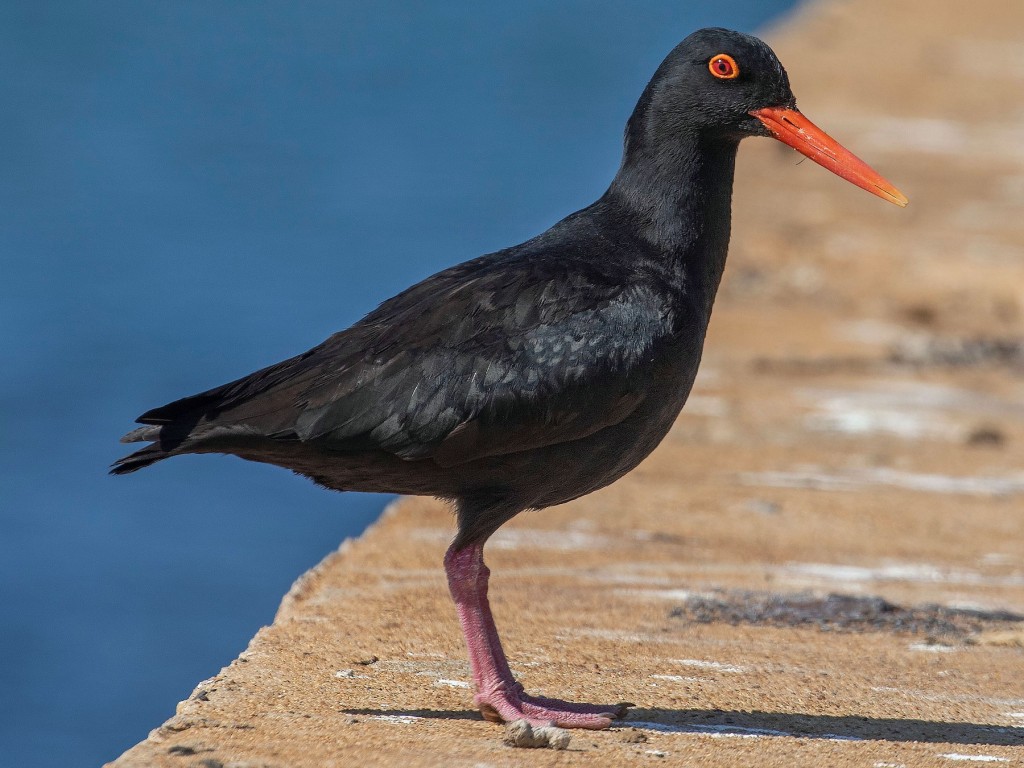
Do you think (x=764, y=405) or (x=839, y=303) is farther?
(x=839, y=303)

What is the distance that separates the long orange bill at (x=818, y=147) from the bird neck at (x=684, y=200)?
16 cm

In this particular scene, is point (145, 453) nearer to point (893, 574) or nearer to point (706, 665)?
point (706, 665)

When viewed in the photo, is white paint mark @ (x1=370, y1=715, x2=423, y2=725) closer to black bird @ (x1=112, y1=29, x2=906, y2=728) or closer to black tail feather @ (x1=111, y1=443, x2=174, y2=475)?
black bird @ (x1=112, y1=29, x2=906, y2=728)

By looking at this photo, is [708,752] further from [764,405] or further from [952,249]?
[952,249]

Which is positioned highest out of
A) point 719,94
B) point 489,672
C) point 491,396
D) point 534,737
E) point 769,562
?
point 719,94

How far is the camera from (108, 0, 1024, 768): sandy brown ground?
4348 millimetres

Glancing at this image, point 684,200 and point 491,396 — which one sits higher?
point 684,200

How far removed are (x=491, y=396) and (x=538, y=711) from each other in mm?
885

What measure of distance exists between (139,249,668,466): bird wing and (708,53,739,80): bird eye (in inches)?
35.9

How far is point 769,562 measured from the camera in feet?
21.6

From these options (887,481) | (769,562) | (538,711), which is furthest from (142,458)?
(887,481)

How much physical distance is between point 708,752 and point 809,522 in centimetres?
311

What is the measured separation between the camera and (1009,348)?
10.5 meters

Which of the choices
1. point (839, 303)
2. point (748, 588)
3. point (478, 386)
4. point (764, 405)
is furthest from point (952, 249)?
point (478, 386)
